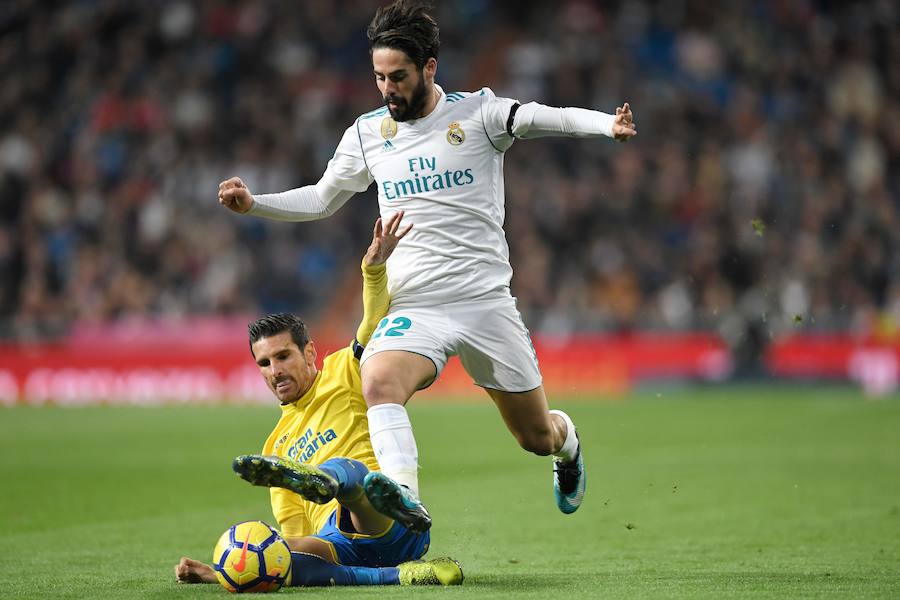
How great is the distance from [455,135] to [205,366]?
51.6 feet

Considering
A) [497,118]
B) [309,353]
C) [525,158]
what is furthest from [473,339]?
[525,158]

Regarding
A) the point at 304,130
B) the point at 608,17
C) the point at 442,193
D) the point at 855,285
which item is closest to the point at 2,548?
the point at 442,193

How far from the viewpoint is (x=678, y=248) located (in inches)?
816

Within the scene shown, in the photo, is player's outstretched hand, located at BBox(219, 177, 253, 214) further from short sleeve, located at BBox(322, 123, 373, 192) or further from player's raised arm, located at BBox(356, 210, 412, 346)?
player's raised arm, located at BBox(356, 210, 412, 346)

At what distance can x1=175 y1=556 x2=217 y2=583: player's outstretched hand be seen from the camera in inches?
237

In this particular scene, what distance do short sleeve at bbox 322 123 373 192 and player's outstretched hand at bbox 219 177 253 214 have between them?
1.62 ft

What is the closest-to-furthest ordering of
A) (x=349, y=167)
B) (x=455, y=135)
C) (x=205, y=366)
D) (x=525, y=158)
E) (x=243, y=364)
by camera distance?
(x=455, y=135)
(x=349, y=167)
(x=243, y=364)
(x=205, y=366)
(x=525, y=158)

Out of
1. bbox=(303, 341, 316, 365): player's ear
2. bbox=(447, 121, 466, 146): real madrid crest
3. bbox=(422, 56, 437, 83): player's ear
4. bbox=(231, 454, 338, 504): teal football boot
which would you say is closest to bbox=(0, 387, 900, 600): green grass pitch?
bbox=(231, 454, 338, 504): teal football boot

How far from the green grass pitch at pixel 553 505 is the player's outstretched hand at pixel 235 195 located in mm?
1795

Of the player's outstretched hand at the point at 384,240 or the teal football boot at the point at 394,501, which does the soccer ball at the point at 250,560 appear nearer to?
the teal football boot at the point at 394,501

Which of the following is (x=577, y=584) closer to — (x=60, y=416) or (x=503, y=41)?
(x=60, y=416)

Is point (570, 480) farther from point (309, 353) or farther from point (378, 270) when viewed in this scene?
point (378, 270)

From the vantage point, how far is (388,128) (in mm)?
6496

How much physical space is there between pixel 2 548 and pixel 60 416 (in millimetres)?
11893
